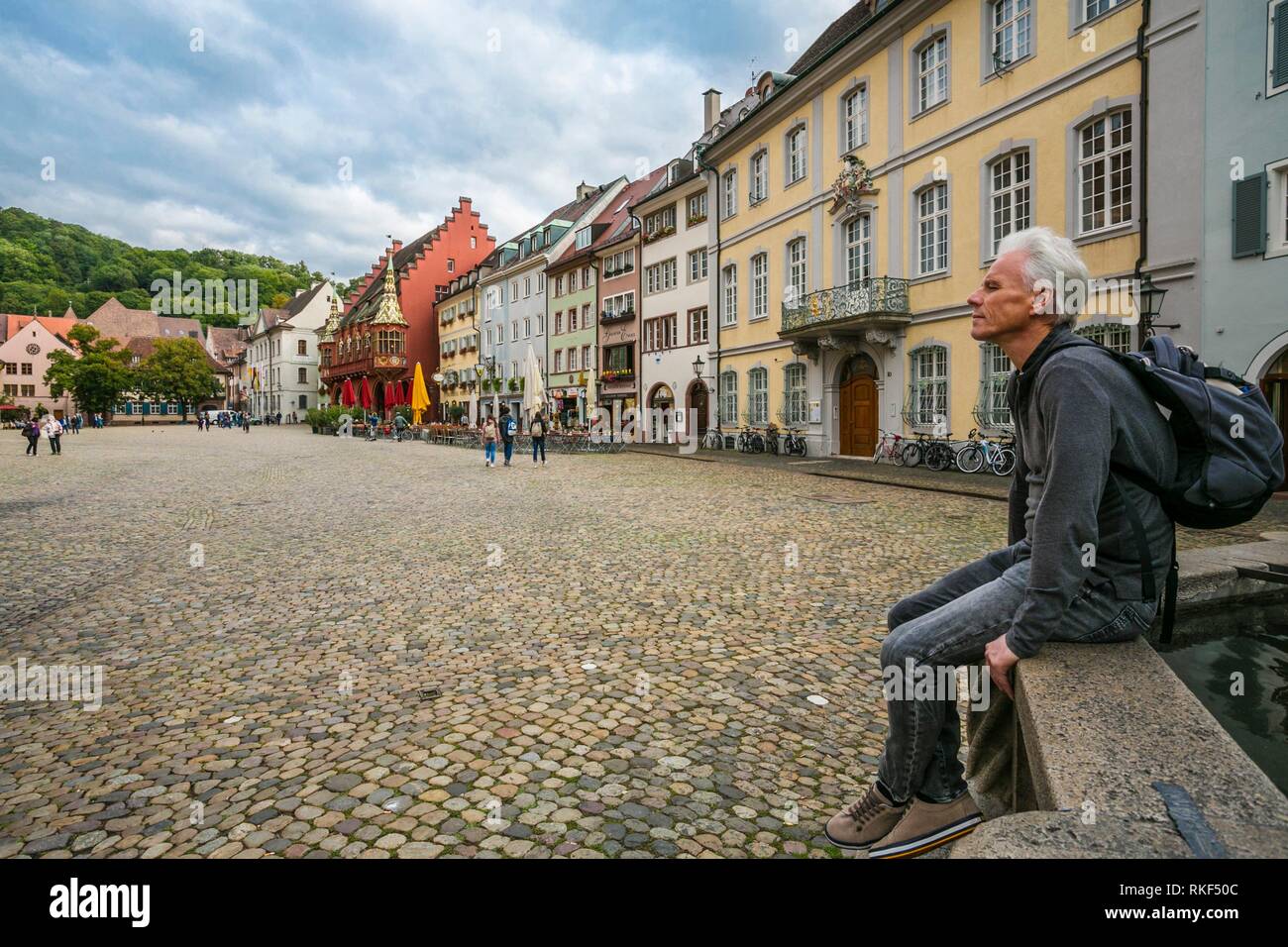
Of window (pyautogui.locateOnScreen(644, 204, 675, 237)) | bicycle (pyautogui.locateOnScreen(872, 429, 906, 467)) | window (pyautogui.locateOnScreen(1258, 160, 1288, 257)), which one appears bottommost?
bicycle (pyautogui.locateOnScreen(872, 429, 906, 467))

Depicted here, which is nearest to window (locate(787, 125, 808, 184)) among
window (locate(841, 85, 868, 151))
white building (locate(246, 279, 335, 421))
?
window (locate(841, 85, 868, 151))

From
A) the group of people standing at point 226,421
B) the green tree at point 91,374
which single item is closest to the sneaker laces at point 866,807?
the group of people standing at point 226,421

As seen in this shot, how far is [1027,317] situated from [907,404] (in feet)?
71.0

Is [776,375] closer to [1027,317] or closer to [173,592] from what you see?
[173,592]

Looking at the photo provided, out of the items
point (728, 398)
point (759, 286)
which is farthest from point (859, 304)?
point (728, 398)

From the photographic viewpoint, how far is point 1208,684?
354 centimetres

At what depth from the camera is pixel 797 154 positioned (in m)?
28.6

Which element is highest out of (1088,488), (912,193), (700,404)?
(912,193)

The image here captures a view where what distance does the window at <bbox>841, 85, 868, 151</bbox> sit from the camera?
24.9m

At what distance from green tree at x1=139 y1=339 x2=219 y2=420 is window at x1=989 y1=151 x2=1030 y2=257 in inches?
3445

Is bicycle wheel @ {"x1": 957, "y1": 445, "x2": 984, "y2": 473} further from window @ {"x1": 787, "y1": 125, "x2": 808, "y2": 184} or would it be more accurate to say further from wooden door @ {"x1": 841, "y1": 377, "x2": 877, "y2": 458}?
window @ {"x1": 787, "y1": 125, "x2": 808, "y2": 184}

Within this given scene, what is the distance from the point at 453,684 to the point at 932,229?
71.4 ft

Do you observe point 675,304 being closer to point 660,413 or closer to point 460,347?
point 660,413

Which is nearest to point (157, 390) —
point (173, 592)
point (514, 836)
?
point (173, 592)
